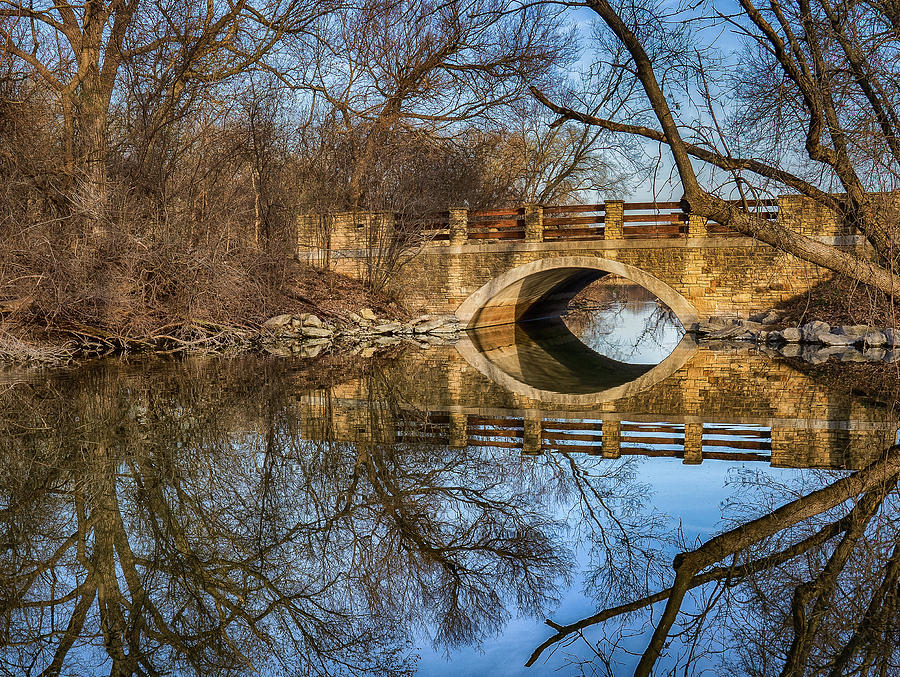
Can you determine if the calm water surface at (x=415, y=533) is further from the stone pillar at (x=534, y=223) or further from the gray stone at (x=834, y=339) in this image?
the stone pillar at (x=534, y=223)

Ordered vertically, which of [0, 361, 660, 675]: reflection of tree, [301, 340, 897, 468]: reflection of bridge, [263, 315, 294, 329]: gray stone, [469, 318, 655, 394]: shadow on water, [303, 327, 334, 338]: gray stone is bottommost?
[0, 361, 660, 675]: reflection of tree

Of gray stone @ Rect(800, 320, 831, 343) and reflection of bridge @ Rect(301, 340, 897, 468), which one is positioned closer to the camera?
reflection of bridge @ Rect(301, 340, 897, 468)

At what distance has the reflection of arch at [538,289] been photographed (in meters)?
19.0

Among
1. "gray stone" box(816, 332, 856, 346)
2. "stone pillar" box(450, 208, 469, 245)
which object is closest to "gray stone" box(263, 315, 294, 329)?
"stone pillar" box(450, 208, 469, 245)

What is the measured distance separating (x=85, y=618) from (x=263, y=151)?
15962mm

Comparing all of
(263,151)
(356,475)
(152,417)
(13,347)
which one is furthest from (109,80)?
(356,475)

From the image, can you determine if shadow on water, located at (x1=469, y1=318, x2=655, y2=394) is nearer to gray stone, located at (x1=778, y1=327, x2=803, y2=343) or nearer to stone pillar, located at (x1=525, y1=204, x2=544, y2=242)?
stone pillar, located at (x1=525, y1=204, x2=544, y2=242)

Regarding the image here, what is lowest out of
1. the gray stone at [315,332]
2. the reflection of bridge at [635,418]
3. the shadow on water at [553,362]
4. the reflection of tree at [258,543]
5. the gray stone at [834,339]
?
the reflection of tree at [258,543]

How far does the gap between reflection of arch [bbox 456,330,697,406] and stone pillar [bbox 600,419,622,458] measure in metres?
1.46

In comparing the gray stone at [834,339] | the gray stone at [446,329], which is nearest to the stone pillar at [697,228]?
the gray stone at [834,339]

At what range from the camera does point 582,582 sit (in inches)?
146

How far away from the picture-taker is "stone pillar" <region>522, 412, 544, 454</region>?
6.47 metres

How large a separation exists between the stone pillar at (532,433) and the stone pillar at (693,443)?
3.78ft

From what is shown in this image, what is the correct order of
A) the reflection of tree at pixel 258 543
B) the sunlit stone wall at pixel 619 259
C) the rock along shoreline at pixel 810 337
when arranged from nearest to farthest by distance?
the reflection of tree at pixel 258 543 → the rock along shoreline at pixel 810 337 → the sunlit stone wall at pixel 619 259
